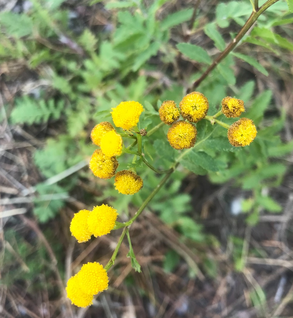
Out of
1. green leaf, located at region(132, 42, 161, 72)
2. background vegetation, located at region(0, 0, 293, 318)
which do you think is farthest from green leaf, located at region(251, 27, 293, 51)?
background vegetation, located at region(0, 0, 293, 318)

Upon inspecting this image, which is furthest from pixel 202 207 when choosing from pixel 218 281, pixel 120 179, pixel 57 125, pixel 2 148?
pixel 2 148

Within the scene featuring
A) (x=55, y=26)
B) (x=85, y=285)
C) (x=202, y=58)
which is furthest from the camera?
(x=55, y=26)

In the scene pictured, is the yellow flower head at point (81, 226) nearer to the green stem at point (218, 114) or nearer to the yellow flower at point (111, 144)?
the yellow flower at point (111, 144)

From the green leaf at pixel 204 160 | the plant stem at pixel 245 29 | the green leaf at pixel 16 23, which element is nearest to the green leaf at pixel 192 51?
the plant stem at pixel 245 29

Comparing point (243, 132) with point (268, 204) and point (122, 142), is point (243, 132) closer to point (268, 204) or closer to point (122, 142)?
point (122, 142)

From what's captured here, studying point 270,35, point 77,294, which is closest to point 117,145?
point 77,294

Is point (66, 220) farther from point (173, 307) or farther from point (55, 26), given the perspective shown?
point (55, 26)

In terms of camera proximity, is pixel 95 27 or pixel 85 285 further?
pixel 95 27

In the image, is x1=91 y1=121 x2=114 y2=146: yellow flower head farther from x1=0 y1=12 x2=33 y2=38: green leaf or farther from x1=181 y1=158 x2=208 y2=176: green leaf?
x1=0 y1=12 x2=33 y2=38: green leaf
